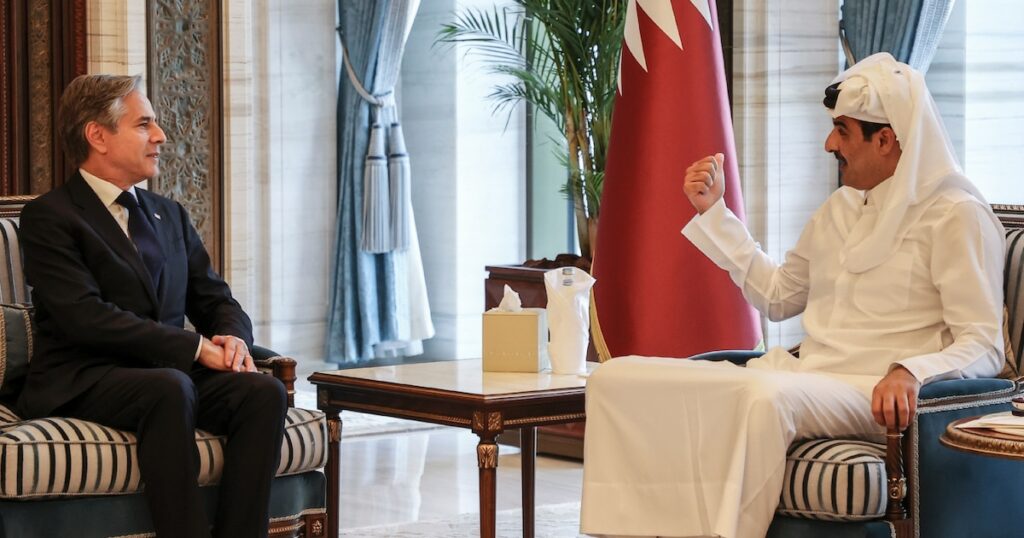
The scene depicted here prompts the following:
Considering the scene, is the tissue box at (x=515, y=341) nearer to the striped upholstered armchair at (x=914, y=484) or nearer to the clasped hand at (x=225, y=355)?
the clasped hand at (x=225, y=355)

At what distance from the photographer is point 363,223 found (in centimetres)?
852

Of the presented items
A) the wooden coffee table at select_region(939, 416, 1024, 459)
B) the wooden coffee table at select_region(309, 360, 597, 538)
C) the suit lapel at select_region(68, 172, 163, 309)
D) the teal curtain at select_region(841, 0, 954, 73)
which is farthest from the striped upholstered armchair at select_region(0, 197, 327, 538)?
the teal curtain at select_region(841, 0, 954, 73)

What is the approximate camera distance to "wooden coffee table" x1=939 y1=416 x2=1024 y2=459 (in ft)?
8.85

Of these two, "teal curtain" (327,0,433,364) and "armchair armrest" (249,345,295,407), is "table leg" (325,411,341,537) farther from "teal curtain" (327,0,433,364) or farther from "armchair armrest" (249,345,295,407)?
"teal curtain" (327,0,433,364)

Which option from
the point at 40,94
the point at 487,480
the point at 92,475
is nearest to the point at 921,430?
the point at 487,480

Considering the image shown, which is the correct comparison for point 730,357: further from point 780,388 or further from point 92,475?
point 92,475

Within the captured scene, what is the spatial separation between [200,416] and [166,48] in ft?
8.06

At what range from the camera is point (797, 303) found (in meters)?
3.90

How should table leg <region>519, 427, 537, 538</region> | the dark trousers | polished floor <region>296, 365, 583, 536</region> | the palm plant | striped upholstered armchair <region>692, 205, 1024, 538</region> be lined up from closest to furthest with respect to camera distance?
striped upholstered armchair <region>692, 205, 1024, 538</region> < the dark trousers < table leg <region>519, 427, 537, 538</region> < polished floor <region>296, 365, 583, 536</region> < the palm plant

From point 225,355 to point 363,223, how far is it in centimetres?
484

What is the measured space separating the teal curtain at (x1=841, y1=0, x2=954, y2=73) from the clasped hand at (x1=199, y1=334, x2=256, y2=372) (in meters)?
3.09

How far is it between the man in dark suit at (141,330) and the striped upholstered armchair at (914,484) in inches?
49.3

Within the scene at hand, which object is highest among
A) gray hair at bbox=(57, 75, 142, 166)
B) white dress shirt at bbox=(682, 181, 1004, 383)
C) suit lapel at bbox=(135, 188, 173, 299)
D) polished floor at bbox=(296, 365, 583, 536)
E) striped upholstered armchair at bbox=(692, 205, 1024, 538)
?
gray hair at bbox=(57, 75, 142, 166)

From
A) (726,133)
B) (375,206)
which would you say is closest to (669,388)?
(726,133)
